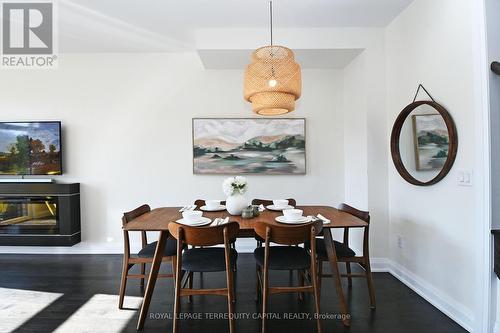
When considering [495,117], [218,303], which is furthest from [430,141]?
[218,303]

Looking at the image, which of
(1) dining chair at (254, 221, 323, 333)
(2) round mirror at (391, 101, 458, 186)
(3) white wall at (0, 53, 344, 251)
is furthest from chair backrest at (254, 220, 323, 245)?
(3) white wall at (0, 53, 344, 251)

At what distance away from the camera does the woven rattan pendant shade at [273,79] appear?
7.24ft

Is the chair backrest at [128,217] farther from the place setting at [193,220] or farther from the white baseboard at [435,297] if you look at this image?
the white baseboard at [435,297]

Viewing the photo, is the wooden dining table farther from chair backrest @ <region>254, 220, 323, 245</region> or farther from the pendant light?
the pendant light

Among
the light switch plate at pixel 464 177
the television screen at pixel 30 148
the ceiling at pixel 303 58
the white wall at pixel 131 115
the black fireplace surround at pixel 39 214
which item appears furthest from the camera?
the white wall at pixel 131 115

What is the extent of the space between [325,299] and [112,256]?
9.31 feet

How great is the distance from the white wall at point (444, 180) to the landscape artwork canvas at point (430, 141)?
125mm

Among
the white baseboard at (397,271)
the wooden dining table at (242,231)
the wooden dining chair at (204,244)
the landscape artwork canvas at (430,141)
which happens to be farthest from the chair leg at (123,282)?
the landscape artwork canvas at (430,141)

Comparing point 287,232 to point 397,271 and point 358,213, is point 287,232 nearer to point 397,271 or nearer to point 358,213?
point 358,213

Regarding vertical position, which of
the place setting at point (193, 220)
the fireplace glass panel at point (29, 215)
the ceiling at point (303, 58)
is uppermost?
the ceiling at point (303, 58)

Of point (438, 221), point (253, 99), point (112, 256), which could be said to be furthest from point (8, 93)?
point (438, 221)

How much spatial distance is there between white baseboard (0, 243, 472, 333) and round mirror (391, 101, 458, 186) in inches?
38.6

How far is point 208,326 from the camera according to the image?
6.79 feet

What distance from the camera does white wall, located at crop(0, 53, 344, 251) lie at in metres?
3.72
